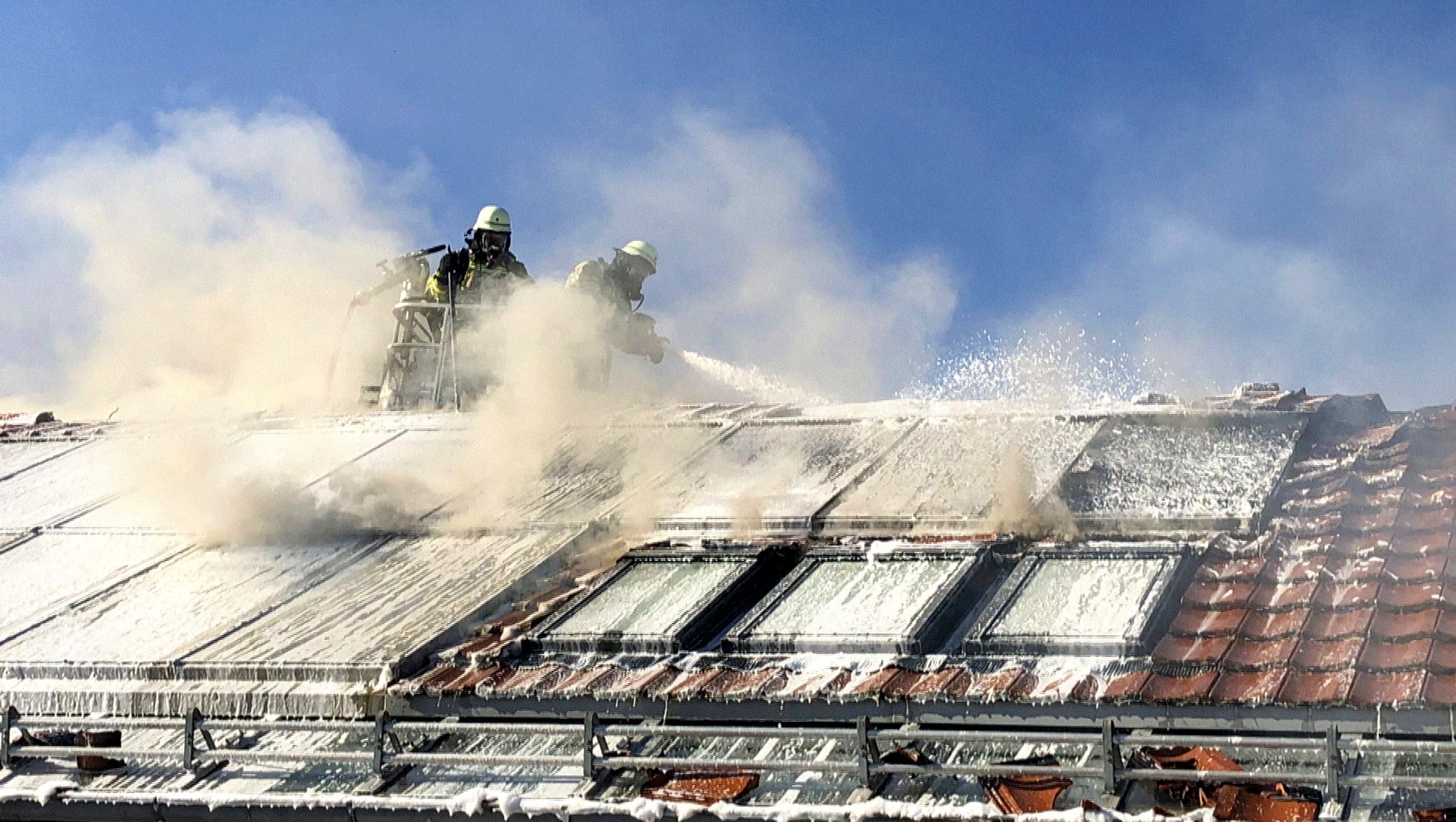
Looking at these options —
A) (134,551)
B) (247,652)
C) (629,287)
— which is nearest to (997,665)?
(247,652)

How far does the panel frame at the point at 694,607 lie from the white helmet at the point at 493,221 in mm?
8997

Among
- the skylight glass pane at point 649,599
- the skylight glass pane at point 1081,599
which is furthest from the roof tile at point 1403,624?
the skylight glass pane at point 649,599

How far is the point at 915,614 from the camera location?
8742mm

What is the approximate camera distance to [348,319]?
20.6 metres

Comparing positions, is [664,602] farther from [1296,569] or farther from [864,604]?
[1296,569]

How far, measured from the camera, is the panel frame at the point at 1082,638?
8.00 metres

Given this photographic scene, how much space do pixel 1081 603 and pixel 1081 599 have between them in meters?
0.06

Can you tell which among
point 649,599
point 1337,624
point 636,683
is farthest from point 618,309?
point 1337,624

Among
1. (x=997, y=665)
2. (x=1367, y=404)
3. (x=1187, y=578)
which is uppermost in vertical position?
(x=1367, y=404)

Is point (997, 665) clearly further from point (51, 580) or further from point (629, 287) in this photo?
point (629, 287)

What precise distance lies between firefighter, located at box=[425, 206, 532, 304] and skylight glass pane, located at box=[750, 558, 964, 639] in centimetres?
941

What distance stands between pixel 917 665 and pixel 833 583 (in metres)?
1.43

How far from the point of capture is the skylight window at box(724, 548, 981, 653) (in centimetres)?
859

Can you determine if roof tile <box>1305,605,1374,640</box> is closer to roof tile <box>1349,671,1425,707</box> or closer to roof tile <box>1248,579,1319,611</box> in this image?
roof tile <box>1248,579,1319,611</box>
